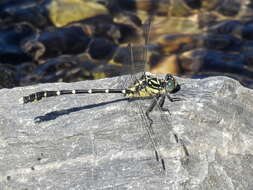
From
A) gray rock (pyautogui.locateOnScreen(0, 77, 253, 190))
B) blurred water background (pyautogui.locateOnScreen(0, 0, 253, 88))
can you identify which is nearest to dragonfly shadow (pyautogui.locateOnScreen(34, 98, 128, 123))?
gray rock (pyautogui.locateOnScreen(0, 77, 253, 190))

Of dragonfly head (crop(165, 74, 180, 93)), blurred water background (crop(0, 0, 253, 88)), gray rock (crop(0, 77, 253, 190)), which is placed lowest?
blurred water background (crop(0, 0, 253, 88))

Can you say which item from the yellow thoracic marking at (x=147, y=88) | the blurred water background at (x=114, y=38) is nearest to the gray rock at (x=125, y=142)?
the yellow thoracic marking at (x=147, y=88)

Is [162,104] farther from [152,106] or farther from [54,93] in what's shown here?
[54,93]

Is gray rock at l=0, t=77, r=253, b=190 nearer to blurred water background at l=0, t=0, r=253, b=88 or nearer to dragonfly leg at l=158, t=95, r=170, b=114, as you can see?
dragonfly leg at l=158, t=95, r=170, b=114

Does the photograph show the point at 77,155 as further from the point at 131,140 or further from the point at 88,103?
the point at 88,103

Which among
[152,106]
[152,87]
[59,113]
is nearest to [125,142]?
[152,106]

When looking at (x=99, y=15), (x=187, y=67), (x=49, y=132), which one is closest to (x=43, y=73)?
(x=99, y=15)

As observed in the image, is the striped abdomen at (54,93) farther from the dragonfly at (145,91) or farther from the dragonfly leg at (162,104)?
the dragonfly leg at (162,104)
